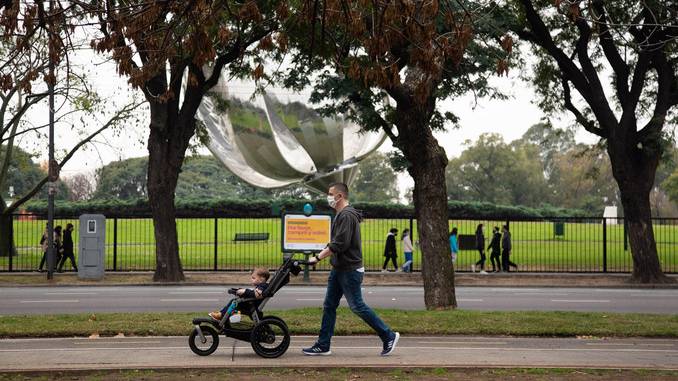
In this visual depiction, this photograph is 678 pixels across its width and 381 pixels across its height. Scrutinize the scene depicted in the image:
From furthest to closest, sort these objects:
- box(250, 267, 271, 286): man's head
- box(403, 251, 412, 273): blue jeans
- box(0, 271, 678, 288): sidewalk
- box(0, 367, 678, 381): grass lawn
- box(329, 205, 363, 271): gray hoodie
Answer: box(403, 251, 412, 273): blue jeans < box(0, 271, 678, 288): sidewalk < box(250, 267, 271, 286): man's head < box(329, 205, 363, 271): gray hoodie < box(0, 367, 678, 381): grass lawn

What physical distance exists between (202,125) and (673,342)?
870 inches

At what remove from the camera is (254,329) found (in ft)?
33.0

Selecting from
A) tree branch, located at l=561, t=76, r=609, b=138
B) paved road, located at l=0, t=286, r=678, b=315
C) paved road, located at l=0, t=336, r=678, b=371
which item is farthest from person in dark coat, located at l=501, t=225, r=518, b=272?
paved road, located at l=0, t=336, r=678, b=371

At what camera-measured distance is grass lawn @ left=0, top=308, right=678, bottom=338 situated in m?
12.4

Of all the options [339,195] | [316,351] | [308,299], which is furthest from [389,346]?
[308,299]

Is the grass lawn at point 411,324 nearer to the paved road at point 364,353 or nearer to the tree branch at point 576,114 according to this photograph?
the paved road at point 364,353

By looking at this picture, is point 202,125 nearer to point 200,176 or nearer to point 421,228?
point 421,228

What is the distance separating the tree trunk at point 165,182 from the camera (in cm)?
2686

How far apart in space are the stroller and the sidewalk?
52.8 feet

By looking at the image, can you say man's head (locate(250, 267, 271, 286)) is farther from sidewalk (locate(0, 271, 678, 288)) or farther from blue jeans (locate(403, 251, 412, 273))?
blue jeans (locate(403, 251, 412, 273))

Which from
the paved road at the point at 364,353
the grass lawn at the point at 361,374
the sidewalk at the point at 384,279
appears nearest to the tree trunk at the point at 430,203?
the paved road at the point at 364,353

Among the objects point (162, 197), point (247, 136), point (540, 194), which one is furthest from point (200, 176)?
point (162, 197)

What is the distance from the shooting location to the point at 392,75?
970 centimetres

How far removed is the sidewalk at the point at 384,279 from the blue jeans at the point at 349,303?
16.3m
